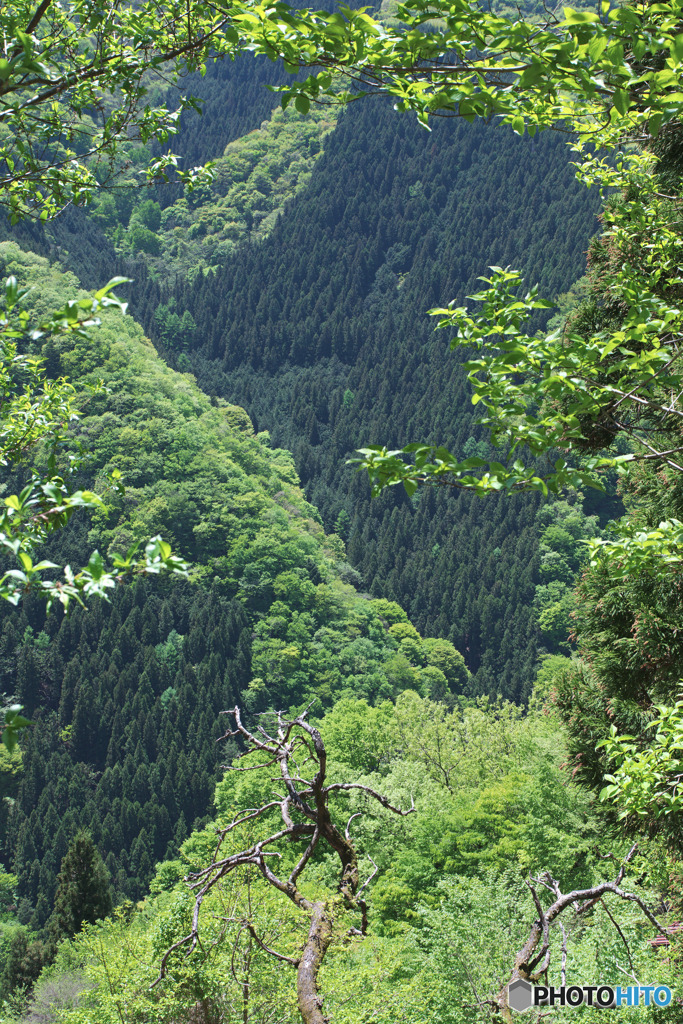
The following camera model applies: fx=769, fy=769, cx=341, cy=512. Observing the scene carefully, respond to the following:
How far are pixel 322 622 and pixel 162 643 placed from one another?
51.6 feet

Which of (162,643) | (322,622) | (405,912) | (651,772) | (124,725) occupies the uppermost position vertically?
(651,772)

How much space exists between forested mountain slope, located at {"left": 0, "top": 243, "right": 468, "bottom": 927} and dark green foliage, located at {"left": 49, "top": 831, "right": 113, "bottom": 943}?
14070 millimetres

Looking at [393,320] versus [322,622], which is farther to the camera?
[393,320]

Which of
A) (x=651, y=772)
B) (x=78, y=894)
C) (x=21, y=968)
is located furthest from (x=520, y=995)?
(x=21, y=968)

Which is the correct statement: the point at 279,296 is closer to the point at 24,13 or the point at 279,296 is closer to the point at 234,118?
the point at 234,118

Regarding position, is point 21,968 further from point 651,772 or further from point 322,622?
point 322,622

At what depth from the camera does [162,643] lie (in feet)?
232

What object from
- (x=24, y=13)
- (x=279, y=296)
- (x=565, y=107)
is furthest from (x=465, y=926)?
(x=279, y=296)

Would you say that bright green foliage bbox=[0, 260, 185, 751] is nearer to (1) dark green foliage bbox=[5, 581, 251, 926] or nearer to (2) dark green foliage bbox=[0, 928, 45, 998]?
(2) dark green foliage bbox=[0, 928, 45, 998]

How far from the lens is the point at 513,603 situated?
9712cm

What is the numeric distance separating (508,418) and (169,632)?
229ft

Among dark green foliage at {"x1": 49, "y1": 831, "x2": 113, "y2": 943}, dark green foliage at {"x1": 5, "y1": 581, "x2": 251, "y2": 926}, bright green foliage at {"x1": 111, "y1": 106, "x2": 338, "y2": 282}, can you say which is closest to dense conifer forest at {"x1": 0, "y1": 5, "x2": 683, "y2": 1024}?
dark green foliage at {"x1": 49, "y1": 831, "x2": 113, "y2": 943}

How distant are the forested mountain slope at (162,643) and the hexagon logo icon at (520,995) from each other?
138 feet

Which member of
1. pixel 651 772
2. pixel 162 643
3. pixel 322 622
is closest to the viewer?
pixel 651 772
